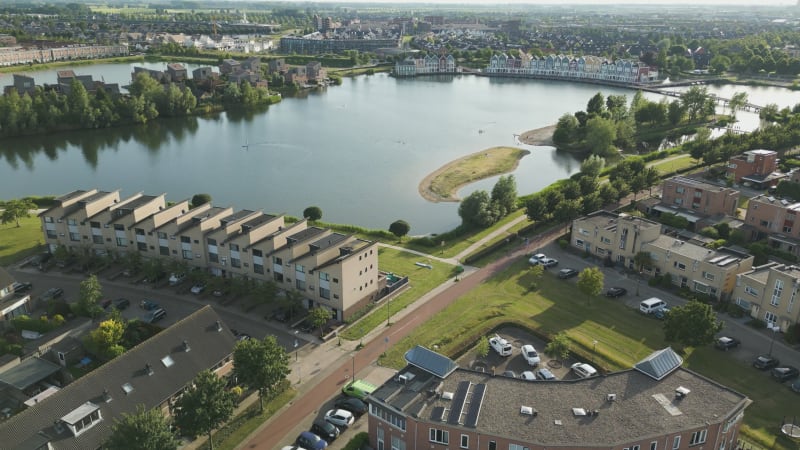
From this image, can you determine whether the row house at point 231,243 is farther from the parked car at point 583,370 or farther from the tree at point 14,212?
the parked car at point 583,370

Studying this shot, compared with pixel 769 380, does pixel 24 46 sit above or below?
above

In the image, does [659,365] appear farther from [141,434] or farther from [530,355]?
[141,434]

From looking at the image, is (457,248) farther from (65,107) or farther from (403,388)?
(65,107)

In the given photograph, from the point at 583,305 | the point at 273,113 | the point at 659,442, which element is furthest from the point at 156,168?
the point at 659,442

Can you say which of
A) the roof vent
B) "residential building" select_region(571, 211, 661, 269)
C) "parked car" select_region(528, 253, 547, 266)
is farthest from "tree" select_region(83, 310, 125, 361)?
"residential building" select_region(571, 211, 661, 269)

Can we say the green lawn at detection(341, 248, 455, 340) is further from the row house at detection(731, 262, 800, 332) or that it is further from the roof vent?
the row house at detection(731, 262, 800, 332)

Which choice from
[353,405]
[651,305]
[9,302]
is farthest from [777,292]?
[9,302]
